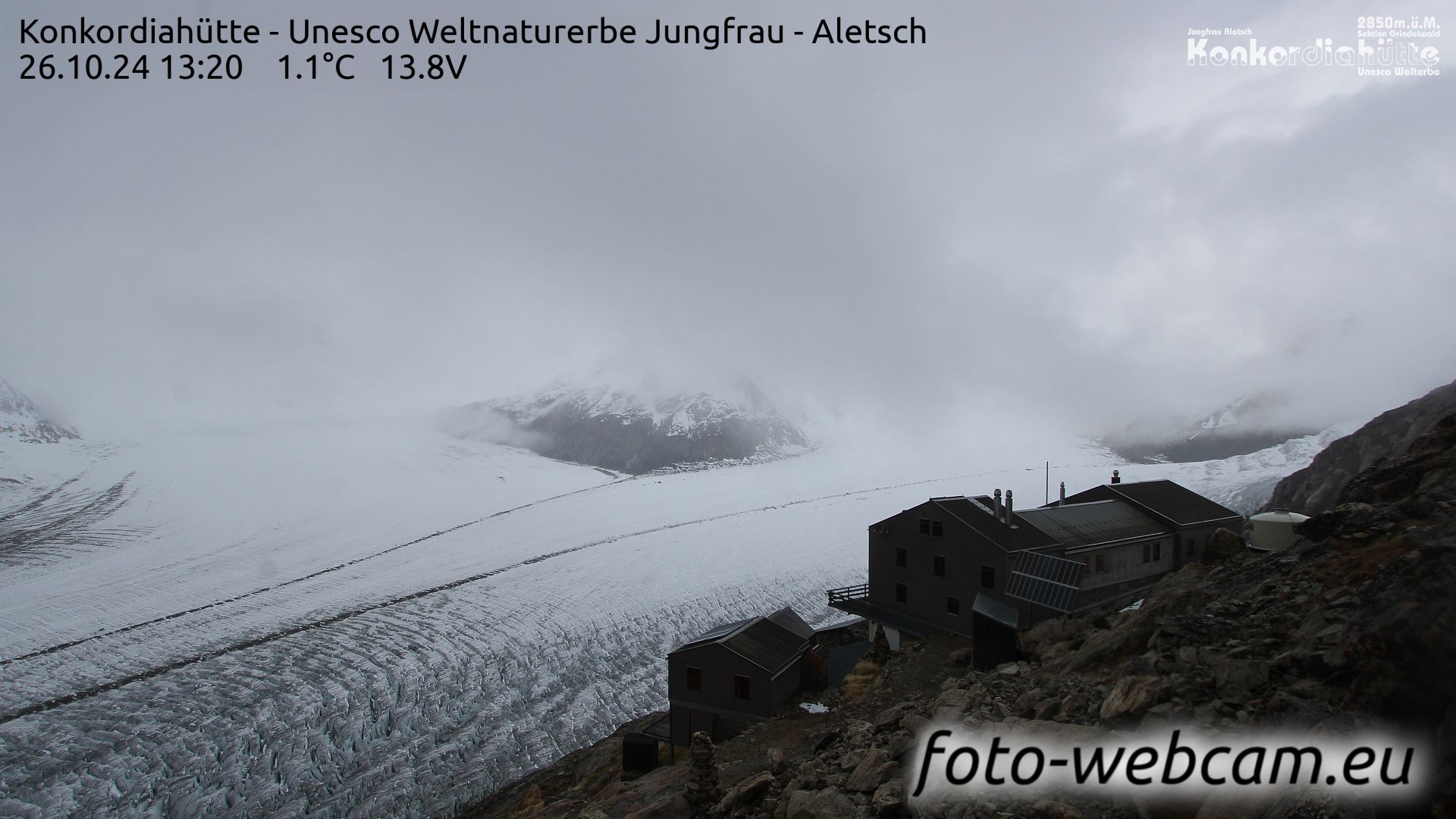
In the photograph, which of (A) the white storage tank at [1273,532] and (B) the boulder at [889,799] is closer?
(B) the boulder at [889,799]

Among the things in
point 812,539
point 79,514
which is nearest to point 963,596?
point 812,539

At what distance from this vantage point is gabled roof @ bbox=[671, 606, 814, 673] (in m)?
21.2

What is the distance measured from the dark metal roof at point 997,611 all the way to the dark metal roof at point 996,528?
199cm

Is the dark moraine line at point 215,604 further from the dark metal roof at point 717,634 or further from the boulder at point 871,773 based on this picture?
the boulder at point 871,773

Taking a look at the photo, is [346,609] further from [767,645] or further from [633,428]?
[633,428]

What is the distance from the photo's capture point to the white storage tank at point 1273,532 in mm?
19469

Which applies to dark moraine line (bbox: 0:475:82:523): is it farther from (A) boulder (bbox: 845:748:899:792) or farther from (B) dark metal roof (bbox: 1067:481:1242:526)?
(B) dark metal roof (bbox: 1067:481:1242:526)

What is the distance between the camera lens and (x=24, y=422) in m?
104

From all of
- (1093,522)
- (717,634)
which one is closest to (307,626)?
(717,634)

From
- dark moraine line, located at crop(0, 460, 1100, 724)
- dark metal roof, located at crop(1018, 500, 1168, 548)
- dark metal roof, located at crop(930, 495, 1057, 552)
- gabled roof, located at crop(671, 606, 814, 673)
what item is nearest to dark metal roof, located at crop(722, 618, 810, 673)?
gabled roof, located at crop(671, 606, 814, 673)

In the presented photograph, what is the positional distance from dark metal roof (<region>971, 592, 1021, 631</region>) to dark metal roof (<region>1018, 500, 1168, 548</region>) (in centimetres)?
346

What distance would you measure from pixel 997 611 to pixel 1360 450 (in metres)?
40.1

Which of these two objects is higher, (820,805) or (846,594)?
(820,805)

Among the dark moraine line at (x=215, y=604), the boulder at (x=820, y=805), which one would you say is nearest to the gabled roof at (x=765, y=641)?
the boulder at (x=820, y=805)
